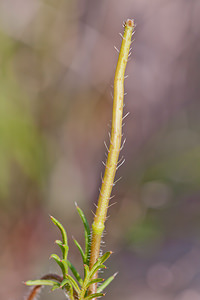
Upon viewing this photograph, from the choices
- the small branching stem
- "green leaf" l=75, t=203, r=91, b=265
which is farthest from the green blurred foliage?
the small branching stem

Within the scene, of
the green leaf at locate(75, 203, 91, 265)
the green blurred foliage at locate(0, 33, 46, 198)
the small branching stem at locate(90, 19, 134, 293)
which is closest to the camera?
the small branching stem at locate(90, 19, 134, 293)

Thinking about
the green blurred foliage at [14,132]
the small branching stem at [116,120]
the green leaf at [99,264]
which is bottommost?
the green leaf at [99,264]

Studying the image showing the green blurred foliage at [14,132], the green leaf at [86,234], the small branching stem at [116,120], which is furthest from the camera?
the green blurred foliage at [14,132]

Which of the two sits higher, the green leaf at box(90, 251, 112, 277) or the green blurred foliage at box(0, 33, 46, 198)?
the green blurred foliage at box(0, 33, 46, 198)

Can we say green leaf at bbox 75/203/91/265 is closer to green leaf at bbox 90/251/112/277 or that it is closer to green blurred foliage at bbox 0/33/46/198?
green leaf at bbox 90/251/112/277

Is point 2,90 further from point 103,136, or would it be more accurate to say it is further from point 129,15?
point 129,15

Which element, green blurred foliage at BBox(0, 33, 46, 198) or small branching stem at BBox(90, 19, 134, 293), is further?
green blurred foliage at BBox(0, 33, 46, 198)

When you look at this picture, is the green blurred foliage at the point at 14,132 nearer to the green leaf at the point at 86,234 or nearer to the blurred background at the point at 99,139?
the blurred background at the point at 99,139

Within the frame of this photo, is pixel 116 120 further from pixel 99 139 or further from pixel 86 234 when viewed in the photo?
pixel 99 139

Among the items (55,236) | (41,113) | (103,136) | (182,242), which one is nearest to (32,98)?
(41,113)

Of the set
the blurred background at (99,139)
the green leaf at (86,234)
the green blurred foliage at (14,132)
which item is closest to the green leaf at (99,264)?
the green leaf at (86,234)
